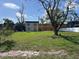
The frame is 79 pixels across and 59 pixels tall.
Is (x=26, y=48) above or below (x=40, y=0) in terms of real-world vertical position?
below

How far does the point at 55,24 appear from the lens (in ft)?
88.0

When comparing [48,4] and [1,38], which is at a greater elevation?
[48,4]

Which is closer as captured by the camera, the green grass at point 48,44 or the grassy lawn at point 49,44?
the grassy lawn at point 49,44

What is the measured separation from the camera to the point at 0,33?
21859 millimetres

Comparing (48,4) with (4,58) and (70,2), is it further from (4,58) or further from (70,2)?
(4,58)

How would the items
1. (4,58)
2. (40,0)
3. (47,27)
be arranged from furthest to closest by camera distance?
(47,27) → (40,0) → (4,58)

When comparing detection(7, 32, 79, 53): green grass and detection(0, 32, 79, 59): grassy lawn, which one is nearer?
detection(0, 32, 79, 59): grassy lawn

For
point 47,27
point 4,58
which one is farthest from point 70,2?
point 47,27

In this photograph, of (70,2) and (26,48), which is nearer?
(26,48)

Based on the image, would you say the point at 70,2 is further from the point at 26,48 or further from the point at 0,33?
the point at 26,48

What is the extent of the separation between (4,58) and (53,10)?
47.8ft

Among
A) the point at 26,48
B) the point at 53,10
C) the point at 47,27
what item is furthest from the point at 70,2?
the point at 47,27

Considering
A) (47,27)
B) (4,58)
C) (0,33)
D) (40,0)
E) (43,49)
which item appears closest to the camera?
(4,58)

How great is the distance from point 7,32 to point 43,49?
6788 mm
